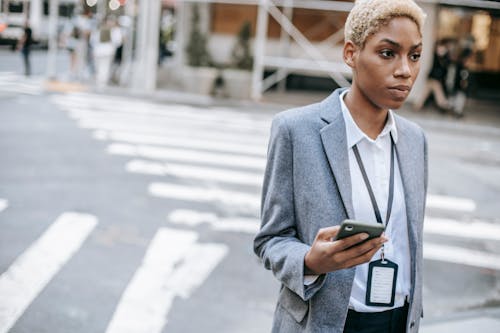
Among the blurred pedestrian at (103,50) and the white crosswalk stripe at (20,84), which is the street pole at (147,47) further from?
the white crosswalk stripe at (20,84)

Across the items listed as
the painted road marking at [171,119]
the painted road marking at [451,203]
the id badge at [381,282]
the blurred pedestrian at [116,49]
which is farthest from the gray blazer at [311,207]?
the blurred pedestrian at [116,49]

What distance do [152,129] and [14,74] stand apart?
10829mm

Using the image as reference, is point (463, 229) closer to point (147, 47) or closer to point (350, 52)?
point (350, 52)

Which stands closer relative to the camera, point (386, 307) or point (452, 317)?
point (386, 307)

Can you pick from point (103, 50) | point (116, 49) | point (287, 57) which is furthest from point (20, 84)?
point (287, 57)

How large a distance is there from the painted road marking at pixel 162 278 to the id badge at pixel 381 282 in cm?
280

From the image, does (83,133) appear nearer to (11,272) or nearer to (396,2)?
(11,272)

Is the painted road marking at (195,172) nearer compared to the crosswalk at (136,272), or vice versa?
the crosswalk at (136,272)

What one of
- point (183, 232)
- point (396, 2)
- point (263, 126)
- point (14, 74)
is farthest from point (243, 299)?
point (14, 74)

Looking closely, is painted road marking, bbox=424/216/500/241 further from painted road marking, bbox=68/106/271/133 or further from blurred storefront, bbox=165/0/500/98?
blurred storefront, bbox=165/0/500/98

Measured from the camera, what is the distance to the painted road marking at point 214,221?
705cm

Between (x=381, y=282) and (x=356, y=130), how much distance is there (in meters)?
0.52

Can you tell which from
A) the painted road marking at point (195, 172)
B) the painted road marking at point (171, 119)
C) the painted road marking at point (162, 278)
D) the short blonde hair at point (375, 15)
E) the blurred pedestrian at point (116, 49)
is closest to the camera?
the short blonde hair at point (375, 15)

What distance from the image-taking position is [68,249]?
19.6ft
